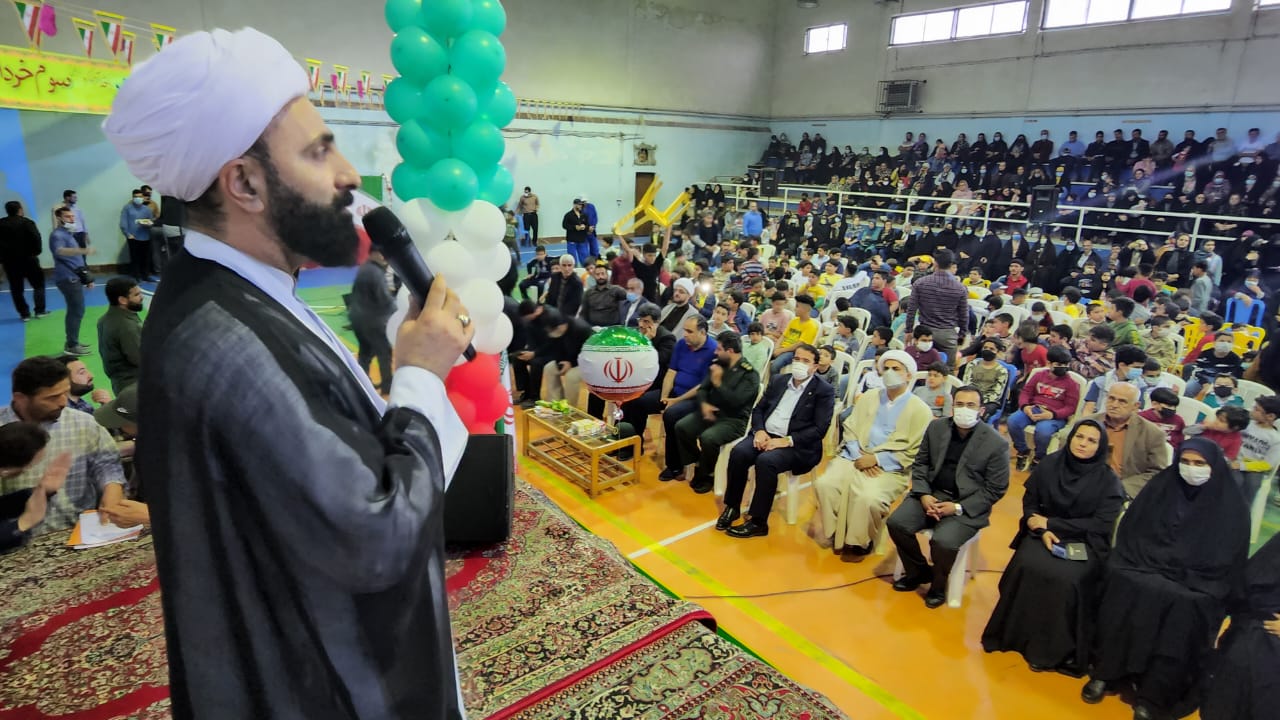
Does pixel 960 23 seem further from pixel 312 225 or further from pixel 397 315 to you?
pixel 312 225

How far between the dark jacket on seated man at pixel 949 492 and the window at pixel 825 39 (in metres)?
18.6

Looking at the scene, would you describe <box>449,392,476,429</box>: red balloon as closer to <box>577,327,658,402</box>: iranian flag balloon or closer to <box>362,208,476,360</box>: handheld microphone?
<box>577,327,658,402</box>: iranian flag balloon

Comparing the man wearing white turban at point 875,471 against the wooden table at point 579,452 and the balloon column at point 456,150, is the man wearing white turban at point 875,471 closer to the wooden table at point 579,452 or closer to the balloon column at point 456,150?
the wooden table at point 579,452

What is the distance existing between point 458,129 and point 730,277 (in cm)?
649

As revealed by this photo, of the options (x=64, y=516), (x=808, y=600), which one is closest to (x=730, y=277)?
(x=808, y=600)

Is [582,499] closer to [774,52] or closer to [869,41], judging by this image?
[869,41]

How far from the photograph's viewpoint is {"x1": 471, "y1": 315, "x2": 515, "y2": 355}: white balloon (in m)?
3.21

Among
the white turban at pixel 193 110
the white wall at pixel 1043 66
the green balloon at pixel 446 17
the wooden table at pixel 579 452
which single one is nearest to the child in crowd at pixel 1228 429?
the wooden table at pixel 579 452

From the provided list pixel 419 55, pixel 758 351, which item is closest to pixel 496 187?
pixel 419 55

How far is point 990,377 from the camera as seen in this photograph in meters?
5.82

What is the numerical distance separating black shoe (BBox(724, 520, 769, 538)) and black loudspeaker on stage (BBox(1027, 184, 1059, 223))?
1124cm

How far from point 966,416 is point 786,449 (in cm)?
121

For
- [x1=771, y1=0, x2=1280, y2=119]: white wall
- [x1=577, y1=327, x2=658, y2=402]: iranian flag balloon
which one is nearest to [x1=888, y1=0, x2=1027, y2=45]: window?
[x1=771, y1=0, x2=1280, y2=119]: white wall

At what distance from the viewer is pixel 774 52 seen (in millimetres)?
21688
